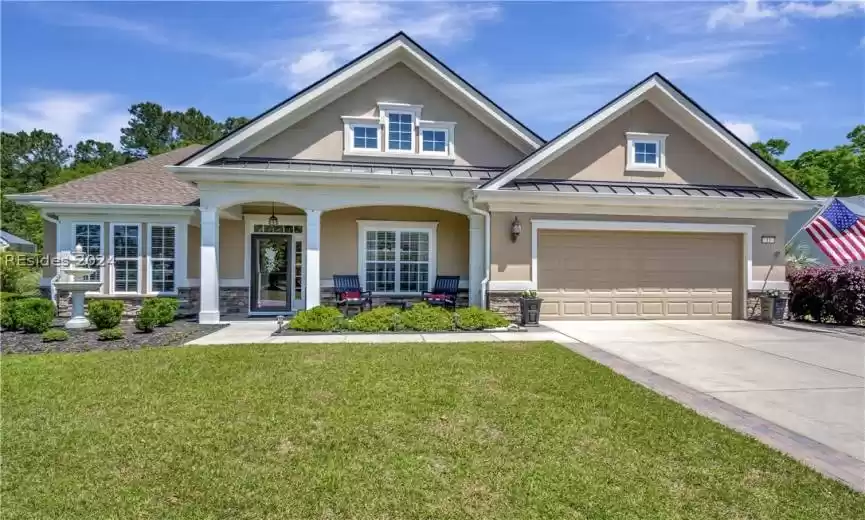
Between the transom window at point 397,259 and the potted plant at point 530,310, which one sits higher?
the transom window at point 397,259

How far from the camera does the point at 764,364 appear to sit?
769cm

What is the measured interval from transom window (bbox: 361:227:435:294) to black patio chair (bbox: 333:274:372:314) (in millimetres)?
485

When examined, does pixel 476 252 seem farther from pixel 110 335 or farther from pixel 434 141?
pixel 110 335

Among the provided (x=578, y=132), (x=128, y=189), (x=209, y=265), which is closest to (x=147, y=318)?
(x=209, y=265)

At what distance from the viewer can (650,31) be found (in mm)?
10758

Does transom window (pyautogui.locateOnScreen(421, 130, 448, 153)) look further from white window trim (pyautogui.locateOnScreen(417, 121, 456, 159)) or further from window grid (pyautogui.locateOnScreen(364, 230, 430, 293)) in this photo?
window grid (pyautogui.locateOnScreen(364, 230, 430, 293))

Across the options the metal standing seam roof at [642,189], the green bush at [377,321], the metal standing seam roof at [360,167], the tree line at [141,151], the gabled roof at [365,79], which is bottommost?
the green bush at [377,321]

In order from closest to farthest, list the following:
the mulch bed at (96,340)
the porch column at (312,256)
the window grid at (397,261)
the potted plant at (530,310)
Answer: the mulch bed at (96,340) < the potted plant at (530,310) < the porch column at (312,256) < the window grid at (397,261)

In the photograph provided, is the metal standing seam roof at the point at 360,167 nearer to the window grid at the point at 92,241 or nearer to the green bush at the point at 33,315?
the window grid at the point at 92,241

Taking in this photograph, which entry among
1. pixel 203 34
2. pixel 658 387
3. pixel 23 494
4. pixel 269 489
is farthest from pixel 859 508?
pixel 203 34

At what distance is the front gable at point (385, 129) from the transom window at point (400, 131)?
0.13 m

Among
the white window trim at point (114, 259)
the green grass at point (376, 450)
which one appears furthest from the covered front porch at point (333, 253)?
the green grass at point (376, 450)

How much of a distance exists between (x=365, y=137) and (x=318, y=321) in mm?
5658

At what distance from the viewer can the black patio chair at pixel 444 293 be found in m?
13.1
